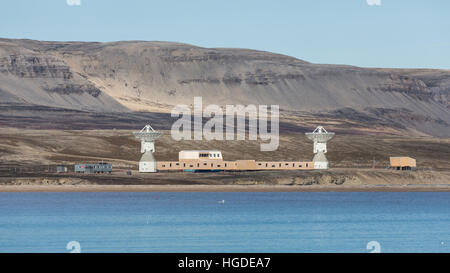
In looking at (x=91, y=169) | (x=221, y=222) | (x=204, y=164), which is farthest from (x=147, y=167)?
(x=221, y=222)

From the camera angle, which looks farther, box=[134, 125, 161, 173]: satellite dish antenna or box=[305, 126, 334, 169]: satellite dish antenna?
box=[305, 126, 334, 169]: satellite dish antenna

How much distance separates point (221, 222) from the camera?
69875 mm

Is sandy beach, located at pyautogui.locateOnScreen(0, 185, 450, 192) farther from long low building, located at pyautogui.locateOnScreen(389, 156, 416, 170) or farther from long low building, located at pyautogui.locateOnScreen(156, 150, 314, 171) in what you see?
long low building, located at pyautogui.locateOnScreen(156, 150, 314, 171)

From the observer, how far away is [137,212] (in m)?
78.6

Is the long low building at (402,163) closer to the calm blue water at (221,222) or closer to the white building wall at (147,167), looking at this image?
the calm blue water at (221,222)

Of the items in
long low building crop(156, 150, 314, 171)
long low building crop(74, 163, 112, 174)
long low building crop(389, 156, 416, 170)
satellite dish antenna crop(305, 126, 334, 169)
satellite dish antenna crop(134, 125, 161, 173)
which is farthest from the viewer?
long low building crop(389, 156, 416, 170)

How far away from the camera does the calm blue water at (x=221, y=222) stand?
53.7 metres

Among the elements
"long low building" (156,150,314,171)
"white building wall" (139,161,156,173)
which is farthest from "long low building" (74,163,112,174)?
"long low building" (156,150,314,171)

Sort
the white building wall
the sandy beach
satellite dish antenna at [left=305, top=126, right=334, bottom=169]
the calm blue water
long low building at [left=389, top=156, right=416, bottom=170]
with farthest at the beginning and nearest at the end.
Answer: long low building at [left=389, top=156, right=416, bottom=170]
satellite dish antenna at [left=305, top=126, right=334, bottom=169]
the white building wall
the sandy beach
the calm blue water

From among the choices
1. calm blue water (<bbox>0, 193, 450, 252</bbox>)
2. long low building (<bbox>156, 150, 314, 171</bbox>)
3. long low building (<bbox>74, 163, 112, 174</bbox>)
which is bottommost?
calm blue water (<bbox>0, 193, 450, 252</bbox>)

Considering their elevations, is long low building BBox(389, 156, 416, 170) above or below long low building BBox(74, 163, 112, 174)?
above

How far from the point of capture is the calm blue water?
176 ft

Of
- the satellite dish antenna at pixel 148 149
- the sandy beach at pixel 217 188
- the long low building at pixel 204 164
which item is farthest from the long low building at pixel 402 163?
the satellite dish antenna at pixel 148 149
